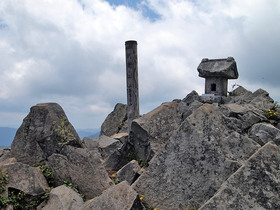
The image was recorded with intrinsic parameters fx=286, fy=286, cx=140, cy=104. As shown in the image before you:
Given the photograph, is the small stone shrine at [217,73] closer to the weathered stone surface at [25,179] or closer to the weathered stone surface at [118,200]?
the weathered stone surface at [25,179]

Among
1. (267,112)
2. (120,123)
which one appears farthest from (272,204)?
(120,123)

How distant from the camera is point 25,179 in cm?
752

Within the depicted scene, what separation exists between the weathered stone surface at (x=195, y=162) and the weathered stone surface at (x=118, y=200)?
0.65 metres

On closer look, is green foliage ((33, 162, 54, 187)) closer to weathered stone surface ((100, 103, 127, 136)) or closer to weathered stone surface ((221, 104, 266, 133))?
weathered stone surface ((221, 104, 266, 133))

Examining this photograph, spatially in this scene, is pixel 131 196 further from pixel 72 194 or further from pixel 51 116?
pixel 51 116

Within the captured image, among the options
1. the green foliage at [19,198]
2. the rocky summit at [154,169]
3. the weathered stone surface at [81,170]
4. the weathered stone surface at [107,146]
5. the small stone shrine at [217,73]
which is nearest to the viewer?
the rocky summit at [154,169]

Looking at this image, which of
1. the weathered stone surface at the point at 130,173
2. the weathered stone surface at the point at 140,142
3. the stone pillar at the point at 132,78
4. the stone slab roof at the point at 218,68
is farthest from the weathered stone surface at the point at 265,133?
the stone slab roof at the point at 218,68

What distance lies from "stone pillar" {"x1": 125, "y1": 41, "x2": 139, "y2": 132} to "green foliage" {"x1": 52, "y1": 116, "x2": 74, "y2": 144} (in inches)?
271

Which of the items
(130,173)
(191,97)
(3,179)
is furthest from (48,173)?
(191,97)

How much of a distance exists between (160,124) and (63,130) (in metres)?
3.17

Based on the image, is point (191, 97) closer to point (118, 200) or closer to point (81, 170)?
point (81, 170)

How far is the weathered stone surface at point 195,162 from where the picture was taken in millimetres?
6480

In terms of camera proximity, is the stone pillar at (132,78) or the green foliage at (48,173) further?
the stone pillar at (132,78)

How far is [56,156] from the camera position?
8.16 meters
